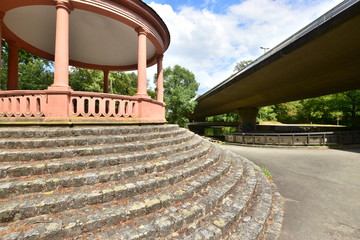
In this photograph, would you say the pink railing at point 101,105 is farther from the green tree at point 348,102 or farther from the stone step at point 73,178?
the green tree at point 348,102

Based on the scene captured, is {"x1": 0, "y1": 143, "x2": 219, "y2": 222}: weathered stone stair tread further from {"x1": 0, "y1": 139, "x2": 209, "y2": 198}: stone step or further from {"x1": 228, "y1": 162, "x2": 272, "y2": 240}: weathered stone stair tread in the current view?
{"x1": 228, "y1": 162, "x2": 272, "y2": 240}: weathered stone stair tread

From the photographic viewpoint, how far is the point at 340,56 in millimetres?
8773

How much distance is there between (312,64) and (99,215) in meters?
13.3

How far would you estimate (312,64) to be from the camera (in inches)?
392

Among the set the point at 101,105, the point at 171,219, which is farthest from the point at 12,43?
the point at 171,219

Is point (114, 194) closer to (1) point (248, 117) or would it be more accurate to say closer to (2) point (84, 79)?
(2) point (84, 79)

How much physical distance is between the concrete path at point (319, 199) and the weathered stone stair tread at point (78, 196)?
2.54 m

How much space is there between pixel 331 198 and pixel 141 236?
5034 millimetres

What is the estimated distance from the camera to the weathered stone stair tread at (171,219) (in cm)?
210

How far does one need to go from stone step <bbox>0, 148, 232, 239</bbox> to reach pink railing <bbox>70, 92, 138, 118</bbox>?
2849 millimetres

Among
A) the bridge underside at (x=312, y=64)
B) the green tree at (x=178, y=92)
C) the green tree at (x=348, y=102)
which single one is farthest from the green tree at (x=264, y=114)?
the bridge underside at (x=312, y=64)

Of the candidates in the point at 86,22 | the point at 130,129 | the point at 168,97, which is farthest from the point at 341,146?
the point at 168,97

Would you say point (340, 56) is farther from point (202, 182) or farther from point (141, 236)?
point (141, 236)

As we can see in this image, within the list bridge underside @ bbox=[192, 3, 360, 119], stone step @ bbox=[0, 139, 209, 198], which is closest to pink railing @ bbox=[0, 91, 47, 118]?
stone step @ bbox=[0, 139, 209, 198]
